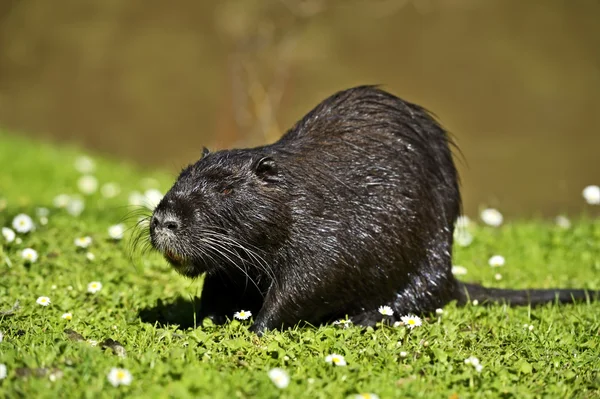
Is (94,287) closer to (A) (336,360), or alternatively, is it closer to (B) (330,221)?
(B) (330,221)

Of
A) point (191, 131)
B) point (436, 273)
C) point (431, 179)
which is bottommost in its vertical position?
point (191, 131)

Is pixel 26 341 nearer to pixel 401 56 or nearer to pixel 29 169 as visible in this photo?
pixel 29 169

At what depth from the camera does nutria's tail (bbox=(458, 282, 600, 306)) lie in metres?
4.37

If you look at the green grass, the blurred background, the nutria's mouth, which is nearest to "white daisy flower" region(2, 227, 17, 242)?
the green grass

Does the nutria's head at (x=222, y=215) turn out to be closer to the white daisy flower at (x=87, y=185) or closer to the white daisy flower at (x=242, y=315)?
the white daisy flower at (x=242, y=315)

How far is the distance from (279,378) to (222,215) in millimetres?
983

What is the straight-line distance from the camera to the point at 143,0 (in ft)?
39.3

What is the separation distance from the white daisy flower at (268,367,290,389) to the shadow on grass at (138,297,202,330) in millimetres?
1024

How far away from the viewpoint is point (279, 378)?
9.59 ft

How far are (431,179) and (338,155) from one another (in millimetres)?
514

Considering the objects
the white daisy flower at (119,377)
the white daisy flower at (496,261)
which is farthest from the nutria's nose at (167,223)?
the white daisy flower at (496,261)

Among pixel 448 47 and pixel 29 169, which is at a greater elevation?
pixel 448 47

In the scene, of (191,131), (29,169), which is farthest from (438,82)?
(29,169)

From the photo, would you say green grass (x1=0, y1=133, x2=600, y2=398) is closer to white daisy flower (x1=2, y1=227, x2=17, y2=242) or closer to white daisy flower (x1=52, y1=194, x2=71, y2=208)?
white daisy flower (x1=2, y1=227, x2=17, y2=242)
